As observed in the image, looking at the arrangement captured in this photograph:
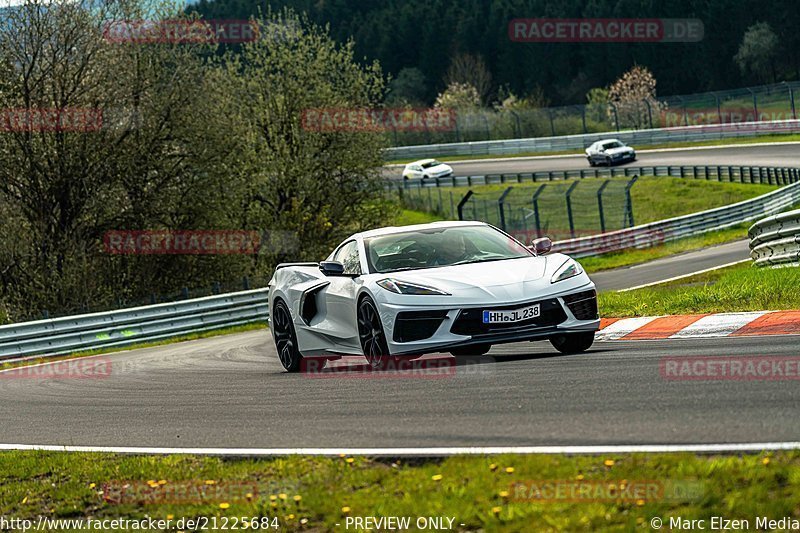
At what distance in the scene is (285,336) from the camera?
12367 mm

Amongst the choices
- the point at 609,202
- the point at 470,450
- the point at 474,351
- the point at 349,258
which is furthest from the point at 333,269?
the point at 609,202

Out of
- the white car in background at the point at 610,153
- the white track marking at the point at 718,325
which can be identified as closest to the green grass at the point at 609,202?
the white car in background at the point at 610,153

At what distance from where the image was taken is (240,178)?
34969 mm

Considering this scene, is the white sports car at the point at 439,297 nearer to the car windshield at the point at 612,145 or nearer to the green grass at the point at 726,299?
the green grass at the point at 726,299

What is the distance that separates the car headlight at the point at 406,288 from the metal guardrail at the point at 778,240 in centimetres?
1014

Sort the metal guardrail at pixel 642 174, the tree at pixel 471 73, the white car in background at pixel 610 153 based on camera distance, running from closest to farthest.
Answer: the metal guardrail at pixel 642 174 < the white car in background at pixel 610 153 < the tree at pixel 471 73

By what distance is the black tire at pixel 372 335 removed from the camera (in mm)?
9992

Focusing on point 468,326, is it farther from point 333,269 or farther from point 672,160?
point 672,160

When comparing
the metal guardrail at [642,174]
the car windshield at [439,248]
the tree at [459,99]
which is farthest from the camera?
the tree at [459,99]

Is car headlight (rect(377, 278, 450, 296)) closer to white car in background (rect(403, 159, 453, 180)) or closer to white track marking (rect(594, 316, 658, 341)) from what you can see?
white track marking (rect(594, 316, 658, 341))

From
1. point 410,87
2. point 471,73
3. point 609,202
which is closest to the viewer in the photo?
point 609,202

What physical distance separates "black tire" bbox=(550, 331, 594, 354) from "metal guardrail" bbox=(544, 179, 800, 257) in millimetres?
23847

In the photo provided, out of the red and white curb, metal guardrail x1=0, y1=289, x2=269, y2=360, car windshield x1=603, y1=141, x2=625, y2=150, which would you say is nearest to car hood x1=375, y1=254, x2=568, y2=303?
the red and white curb

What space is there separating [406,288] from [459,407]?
2612 mm
